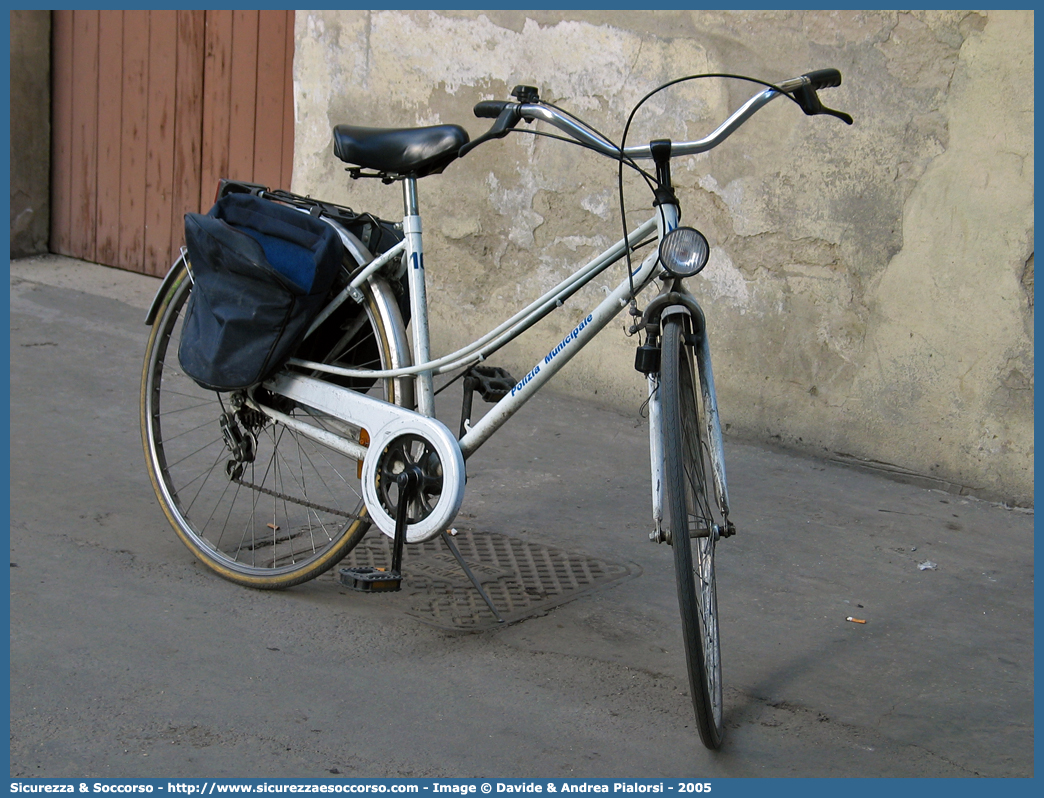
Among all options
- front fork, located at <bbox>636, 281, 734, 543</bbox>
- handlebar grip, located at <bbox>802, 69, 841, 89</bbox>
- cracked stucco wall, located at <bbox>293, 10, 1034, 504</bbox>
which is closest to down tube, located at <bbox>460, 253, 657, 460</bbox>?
front fork, located at <bbox>636, 281, 734, 543</bbox>

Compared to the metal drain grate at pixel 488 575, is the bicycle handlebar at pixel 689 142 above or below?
above

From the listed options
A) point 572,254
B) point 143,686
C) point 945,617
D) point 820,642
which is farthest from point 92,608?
point 572,254

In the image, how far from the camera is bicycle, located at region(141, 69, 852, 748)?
2.33 m

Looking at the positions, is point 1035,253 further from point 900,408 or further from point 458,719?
point 458,719


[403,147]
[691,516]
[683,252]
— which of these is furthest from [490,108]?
[691,516]

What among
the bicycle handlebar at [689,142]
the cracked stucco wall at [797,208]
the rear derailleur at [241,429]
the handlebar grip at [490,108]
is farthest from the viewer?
the cracked stucco wall at [797,208]

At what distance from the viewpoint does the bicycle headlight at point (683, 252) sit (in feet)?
7.50

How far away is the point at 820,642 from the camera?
2883 mm

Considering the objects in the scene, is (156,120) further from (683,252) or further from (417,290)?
(683,252)

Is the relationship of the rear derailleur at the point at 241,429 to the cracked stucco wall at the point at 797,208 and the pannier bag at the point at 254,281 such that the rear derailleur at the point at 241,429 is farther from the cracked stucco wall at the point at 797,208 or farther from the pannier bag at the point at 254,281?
the cracked stucco wall at the point at 797,208

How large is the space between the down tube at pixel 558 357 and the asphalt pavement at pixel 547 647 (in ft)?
1.74

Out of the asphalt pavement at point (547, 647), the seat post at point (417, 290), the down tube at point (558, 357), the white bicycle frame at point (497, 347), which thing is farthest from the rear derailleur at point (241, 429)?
the down tube at point (558, 357)

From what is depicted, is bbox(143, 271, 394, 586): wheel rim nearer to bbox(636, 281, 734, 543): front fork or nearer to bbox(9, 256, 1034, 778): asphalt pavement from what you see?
bbox(9, 256, 1034, 778): asphalt pavement

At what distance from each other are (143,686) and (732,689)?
1345mm
